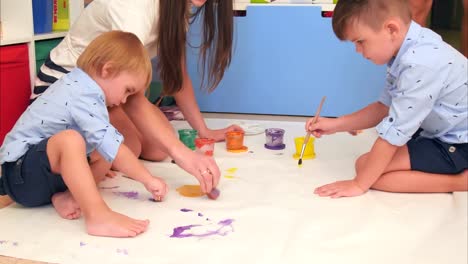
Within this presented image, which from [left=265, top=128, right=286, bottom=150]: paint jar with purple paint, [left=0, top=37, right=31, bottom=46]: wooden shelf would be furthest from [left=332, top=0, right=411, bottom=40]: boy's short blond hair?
[left=0, top=37, right=31, bottom=46]: wooden shelf

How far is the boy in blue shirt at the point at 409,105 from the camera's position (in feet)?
3.93

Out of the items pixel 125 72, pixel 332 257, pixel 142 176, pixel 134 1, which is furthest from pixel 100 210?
pixel 134 1

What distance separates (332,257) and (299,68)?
130 cm

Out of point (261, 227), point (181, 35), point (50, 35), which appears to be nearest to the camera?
point (261, 227)

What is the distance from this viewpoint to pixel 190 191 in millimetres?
1285

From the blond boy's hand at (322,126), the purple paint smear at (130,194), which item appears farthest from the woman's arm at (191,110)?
the purple paint smear at (130,194)

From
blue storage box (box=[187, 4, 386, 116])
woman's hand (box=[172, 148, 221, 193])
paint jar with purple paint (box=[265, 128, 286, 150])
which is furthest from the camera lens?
blue storage box (box=[187, 4, 386, 116])

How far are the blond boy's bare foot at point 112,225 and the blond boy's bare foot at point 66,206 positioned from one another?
0.08m

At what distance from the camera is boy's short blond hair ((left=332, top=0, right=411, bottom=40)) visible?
47.4 inches

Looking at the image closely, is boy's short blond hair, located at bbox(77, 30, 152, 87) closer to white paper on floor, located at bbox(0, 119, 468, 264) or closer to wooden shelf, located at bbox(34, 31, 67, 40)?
white paper on floor, located at bbox(0, 119, 468, 264)

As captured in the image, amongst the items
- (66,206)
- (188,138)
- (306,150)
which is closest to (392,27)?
(306,150)

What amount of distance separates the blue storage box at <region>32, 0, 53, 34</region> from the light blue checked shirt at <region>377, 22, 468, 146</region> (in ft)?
4.00

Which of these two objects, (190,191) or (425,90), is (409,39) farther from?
(190,191)

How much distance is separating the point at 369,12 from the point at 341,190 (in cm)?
42
